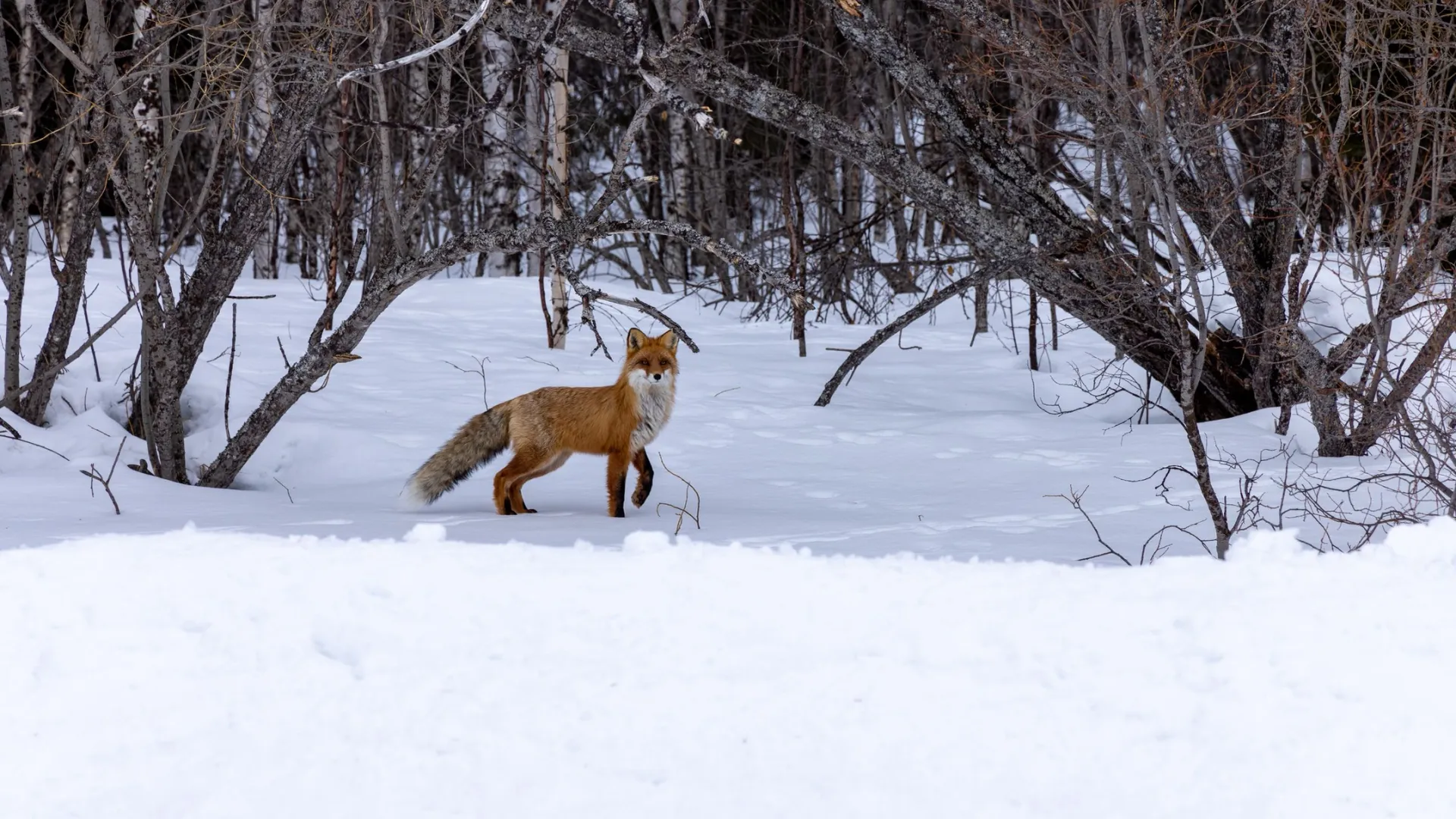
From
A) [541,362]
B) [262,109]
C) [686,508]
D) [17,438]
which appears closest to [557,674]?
[686,508]

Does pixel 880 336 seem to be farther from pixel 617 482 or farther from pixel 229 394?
pixel 229 394

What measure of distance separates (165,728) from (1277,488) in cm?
573

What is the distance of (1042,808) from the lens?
3.08 m

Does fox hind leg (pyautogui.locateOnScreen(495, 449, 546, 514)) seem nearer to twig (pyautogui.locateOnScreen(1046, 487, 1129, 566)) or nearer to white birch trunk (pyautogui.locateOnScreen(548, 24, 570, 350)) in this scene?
twig (pyautogui.locateOnScreen(1046, 487, 1129, 566))

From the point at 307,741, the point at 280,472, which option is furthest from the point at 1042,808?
the point at 280,472

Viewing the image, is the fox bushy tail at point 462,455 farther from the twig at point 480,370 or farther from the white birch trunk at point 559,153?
the white birch trunk at point 559,153

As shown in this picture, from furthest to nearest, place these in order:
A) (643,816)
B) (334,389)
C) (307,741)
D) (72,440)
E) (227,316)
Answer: (227,316) → (334,389) → (72,440) → (307,741) → (643,816)

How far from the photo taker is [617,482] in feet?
21.0

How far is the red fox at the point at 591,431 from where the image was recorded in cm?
646

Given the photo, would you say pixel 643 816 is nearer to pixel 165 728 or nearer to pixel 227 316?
pixel 165 728

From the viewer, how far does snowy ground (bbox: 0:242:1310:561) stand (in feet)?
18.8

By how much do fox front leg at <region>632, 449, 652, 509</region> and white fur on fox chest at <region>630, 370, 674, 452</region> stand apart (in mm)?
94

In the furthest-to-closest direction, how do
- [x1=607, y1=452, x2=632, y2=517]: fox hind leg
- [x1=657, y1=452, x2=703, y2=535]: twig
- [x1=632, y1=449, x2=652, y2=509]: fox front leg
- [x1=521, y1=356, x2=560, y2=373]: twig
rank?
[x1=521, y1=356, x2=560, y2=373]: twig, [x1=632, y1=449, x2=652, y2=509]: fox front leg, [x1=607, y1=452, x2=632, y2=517]: fox hind leg, [x1=657, y1=452, x2=703, y2=535]: twig

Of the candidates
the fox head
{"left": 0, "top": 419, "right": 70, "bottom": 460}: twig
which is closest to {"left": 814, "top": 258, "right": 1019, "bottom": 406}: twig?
the fox head
